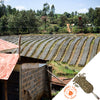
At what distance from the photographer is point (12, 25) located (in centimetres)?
5528

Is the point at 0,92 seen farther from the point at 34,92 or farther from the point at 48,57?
the point at 48,57

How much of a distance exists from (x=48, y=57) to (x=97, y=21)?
4620cm

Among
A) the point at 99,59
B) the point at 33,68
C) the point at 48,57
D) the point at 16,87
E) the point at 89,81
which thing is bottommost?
the point at 48,57

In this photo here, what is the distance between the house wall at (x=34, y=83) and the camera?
297 inches

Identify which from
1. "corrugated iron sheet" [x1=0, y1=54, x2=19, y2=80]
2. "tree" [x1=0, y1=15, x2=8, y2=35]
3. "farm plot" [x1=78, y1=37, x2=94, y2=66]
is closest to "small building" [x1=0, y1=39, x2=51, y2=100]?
"corrugated iron sheet" [x1=0, y1=54, x2=19, y2=80]

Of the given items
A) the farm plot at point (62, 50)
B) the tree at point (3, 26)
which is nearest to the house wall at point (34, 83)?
the farm plot at point (62, 50)

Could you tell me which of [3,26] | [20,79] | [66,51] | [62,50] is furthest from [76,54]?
[3,26]

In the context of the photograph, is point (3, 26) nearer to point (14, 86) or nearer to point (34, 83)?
point (34, 83)

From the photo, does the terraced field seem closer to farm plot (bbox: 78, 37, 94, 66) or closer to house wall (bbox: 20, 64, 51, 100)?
farm plot (bbox: 78, 37, 94, 66)

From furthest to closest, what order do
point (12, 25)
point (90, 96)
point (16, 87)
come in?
point (12, 25) → point (16, 87) → point (90, 96)

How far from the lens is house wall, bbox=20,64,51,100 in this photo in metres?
7.54

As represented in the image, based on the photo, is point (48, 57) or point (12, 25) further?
→ point (12, 25)

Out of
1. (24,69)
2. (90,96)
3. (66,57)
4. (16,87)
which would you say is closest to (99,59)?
(90,96)

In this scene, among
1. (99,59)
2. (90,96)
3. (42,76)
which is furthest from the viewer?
(42,76)
